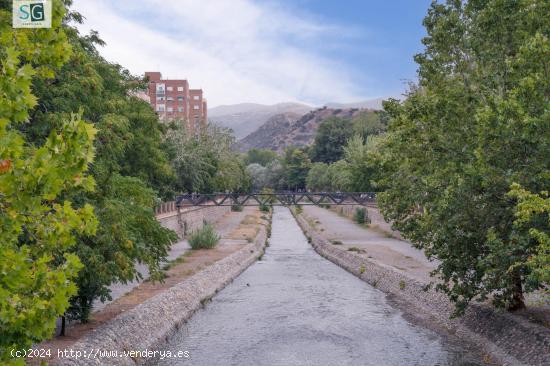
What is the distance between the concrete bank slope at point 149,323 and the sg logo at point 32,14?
8.69 m

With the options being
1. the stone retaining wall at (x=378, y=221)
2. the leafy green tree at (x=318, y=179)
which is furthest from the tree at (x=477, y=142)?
the leafy green tree at (x=318, y=179)

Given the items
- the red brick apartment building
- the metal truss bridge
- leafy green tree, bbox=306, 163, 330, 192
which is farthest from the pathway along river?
the red brick apartment building

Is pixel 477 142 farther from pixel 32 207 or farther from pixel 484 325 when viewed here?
pixel 32 207

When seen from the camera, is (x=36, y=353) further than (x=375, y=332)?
No

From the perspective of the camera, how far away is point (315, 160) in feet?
555

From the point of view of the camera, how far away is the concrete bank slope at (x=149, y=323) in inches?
635

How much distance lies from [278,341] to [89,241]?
789cm

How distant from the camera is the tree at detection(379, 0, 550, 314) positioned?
1579 cm

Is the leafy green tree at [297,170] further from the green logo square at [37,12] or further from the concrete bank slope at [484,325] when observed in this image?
the green logo square at [37,12]

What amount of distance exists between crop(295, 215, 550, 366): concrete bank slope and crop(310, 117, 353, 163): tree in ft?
414

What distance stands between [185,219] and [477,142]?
48.4 m

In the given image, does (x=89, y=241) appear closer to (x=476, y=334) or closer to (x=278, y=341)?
(x=278, y=341)

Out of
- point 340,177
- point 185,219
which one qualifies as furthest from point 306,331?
point 340,177

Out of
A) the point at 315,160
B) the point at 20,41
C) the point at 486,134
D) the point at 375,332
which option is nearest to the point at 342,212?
the point at 315,160
